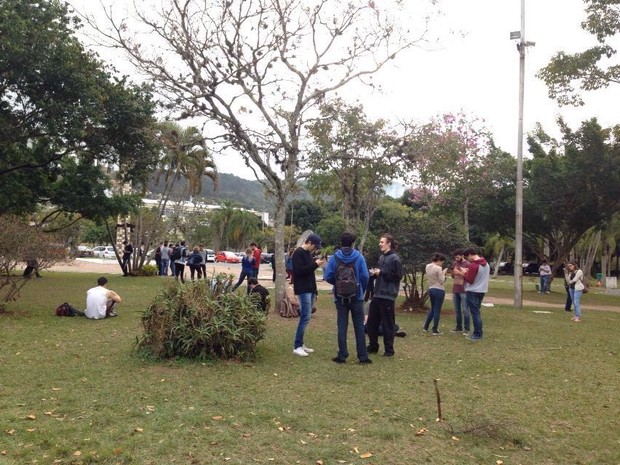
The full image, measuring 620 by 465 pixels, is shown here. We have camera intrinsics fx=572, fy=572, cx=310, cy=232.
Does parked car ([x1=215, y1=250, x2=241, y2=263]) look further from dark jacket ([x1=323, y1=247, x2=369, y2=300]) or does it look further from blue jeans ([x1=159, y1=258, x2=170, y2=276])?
dark jacket ([x1=323, y1=247, x2=369, y2=300])

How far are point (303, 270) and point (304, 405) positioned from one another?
7.74 ft

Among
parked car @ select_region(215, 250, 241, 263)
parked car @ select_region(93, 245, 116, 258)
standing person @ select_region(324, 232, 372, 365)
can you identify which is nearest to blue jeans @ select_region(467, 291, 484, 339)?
standing person @ select_region(324, 232, 372, 365)

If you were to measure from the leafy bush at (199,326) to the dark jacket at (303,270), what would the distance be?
25.9 inches

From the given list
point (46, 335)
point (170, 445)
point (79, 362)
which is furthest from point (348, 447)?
point (46, 335)

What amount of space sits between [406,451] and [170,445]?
169 cm

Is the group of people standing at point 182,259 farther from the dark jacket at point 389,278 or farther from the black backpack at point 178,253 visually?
the dark jacket at point 389,278

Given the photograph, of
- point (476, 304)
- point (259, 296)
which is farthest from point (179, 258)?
point (259, 296)

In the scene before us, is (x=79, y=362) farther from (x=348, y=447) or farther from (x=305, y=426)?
(x=348, y=447)

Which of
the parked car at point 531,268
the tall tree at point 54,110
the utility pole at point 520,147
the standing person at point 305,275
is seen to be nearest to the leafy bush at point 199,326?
the standing person at point 305,275

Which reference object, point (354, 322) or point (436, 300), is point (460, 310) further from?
point (354, 322)

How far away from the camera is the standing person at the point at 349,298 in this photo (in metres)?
6.94

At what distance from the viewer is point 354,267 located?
696 cm

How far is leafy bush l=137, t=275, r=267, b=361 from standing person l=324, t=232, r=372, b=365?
3.29 feet

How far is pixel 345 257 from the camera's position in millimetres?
7000
